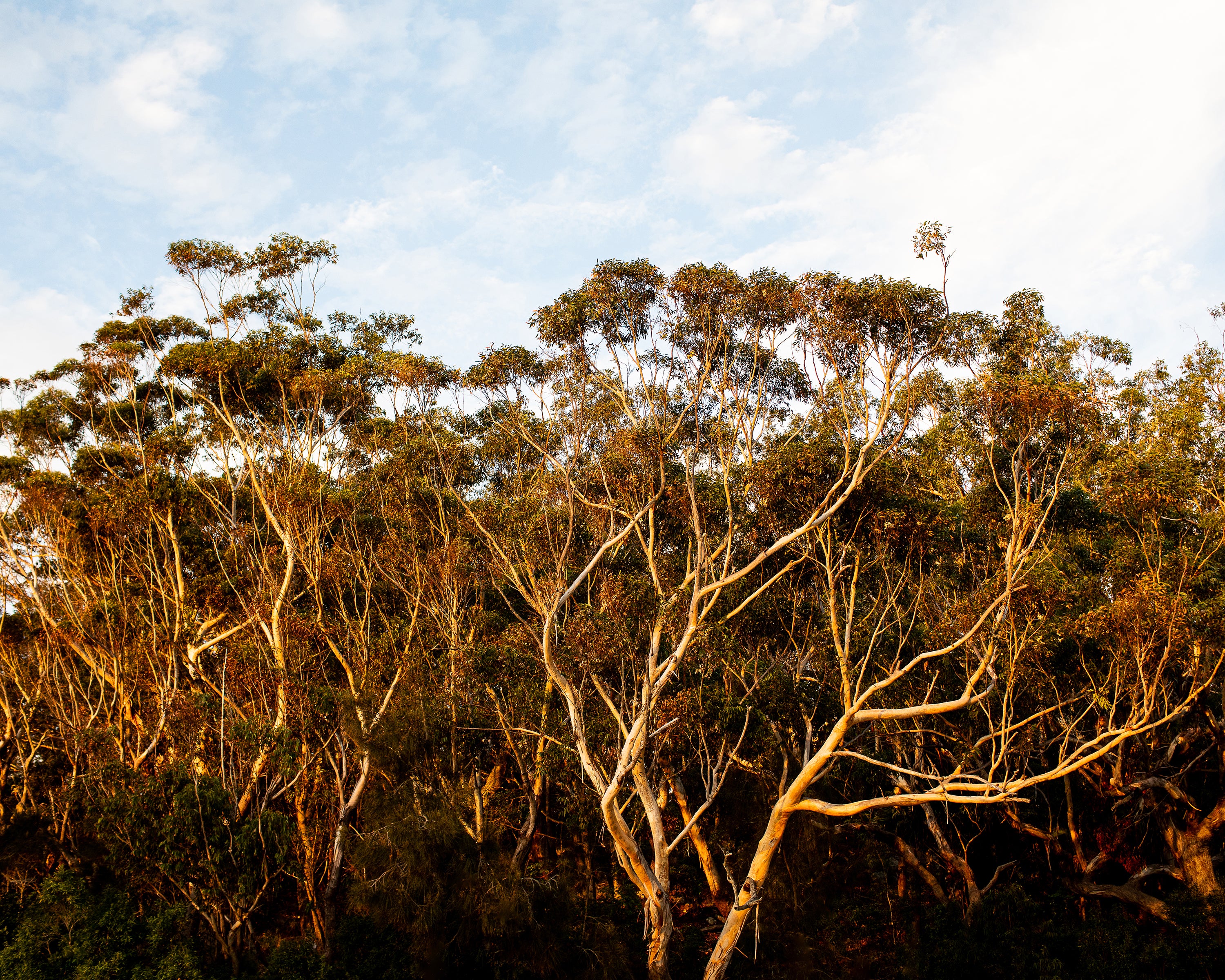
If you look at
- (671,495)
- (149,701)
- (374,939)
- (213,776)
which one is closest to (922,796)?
(671,495)

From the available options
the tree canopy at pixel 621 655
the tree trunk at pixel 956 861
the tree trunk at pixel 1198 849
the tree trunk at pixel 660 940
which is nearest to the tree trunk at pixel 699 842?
the tree canopy at pixel 621 655

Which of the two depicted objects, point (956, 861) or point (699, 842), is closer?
point (699, 842)

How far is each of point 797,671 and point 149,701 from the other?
13.9 m

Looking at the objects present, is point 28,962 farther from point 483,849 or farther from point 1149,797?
point 1149,797

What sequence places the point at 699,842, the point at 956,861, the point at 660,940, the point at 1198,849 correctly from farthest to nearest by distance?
the point at 956,861 → the point at 699,842 → the point at 1198,849 → the point at 660,940

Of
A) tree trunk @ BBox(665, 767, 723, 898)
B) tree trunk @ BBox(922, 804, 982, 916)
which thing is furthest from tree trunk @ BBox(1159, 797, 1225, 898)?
tree trunk @ BBox(665, 767, 723, 898)

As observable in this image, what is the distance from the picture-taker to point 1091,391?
13562 millimetres

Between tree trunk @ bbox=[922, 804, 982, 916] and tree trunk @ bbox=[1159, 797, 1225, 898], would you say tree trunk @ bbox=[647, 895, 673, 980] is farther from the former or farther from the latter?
tree trunk @ bbox=[1159, 797, 1225, 898]

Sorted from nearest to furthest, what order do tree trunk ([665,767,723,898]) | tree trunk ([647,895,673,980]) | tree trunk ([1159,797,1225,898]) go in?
tree trunk ([647,895,673,980]) < tree trunk ([1159,797,1225,898]) < tree trunk ([665,767,723,898])

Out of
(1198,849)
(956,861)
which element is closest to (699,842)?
(956,861)

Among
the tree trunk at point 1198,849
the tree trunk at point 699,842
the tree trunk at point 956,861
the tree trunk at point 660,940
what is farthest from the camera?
the tree trunk at point 699,842

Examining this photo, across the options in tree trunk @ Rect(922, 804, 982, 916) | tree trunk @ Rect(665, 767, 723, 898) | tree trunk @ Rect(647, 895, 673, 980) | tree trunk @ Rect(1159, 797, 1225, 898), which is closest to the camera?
tree trunk @ Rect(647, 895, 673, 980)

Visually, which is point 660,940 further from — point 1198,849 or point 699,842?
point 1198,849

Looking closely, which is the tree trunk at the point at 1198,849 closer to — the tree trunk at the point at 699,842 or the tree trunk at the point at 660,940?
the tree trunk at the point at 699,842
